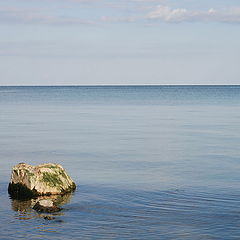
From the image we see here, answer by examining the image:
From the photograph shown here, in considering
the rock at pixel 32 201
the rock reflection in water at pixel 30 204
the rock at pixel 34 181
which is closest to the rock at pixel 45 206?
the rock reflection in water at pixel 30 204

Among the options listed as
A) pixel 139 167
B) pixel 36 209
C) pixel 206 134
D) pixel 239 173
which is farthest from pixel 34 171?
pixel 206 134

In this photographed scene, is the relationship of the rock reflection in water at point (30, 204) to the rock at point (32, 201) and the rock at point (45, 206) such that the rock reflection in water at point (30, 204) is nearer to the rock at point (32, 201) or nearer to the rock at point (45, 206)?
the rock at point (32, 201)

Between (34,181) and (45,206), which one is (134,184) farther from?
(45,206)

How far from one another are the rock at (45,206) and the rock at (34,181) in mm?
2319

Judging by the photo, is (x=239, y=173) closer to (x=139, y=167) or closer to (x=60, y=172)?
(x=139, y=167)

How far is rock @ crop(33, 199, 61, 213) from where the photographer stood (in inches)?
901

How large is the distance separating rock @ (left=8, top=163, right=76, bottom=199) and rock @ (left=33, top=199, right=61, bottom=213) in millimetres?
2319

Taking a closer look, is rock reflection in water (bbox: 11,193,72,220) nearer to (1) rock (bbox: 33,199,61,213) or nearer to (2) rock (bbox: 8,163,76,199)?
(1) rock (bbox: 33,199,61,213)

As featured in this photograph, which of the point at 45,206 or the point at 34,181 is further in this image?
the point at 34,181

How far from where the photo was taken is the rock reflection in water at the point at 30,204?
22297 mm

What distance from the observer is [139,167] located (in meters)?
33.9

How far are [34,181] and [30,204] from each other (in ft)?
5.53

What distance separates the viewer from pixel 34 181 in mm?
25656

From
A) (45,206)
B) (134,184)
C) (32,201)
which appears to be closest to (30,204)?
(32,201)
